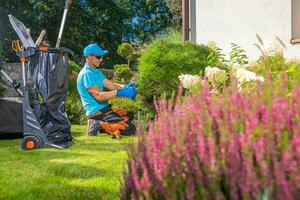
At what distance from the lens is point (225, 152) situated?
191cm

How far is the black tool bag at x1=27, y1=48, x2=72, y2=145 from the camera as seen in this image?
6.95 meters

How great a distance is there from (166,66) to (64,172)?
346cm

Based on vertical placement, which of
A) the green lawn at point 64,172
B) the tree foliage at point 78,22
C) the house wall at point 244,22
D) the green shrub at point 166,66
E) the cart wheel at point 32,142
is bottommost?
the green lawn at point 64,172

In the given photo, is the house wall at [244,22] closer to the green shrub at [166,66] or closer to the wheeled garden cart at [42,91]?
the green shrub at [166,66]

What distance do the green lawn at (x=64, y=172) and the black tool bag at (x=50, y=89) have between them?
0.38m

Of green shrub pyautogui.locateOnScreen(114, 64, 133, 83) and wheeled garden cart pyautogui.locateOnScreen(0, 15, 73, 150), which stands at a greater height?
green shrub pyautogui.locateOnScreen(114, 64, 133, 83)

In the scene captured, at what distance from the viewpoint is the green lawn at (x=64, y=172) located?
4.27 meters

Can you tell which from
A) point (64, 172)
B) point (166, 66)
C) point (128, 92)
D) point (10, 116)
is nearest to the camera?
point (64, 172)

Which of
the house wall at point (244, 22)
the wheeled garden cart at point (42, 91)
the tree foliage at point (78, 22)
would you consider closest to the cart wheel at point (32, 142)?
the wheeled garden cart at point (42, 91)

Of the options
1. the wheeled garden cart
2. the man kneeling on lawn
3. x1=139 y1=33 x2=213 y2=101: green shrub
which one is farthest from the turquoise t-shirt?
the wheeled garden cart

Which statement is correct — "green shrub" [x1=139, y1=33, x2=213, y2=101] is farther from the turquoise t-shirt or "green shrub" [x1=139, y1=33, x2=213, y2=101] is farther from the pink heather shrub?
the pink heather shrub

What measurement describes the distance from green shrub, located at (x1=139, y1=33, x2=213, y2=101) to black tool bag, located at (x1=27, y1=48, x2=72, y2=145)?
1570 millimetres

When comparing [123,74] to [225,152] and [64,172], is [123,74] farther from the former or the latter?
[225,152]

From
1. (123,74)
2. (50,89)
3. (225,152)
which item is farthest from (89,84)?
(123,74)
